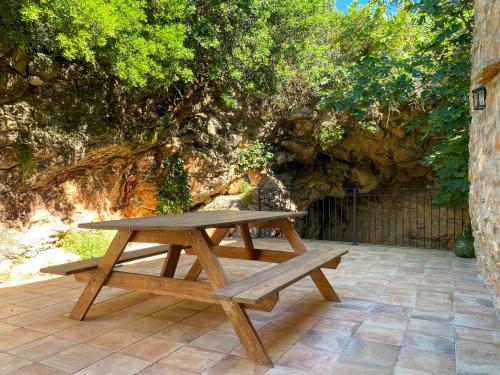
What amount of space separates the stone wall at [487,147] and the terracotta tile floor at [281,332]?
0.42 metres

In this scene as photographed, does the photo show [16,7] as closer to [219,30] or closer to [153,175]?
[219,30]

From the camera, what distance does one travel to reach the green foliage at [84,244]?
5039 millimetres

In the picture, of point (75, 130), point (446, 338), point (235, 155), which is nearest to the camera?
point (446, 338)

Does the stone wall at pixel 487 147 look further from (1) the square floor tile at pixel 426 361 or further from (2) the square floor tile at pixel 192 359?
(2) the square floor tile at pixel 192 359

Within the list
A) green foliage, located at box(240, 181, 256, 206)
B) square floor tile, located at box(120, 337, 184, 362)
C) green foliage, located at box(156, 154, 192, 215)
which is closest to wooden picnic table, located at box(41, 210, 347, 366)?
square floor tile, located at box(120, 337, 184, 362)

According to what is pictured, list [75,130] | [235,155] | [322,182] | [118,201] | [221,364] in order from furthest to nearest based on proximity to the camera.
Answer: [322,182] < [235,155] < [118,201] < [75,130] < [221,364]

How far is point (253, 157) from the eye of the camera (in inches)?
305

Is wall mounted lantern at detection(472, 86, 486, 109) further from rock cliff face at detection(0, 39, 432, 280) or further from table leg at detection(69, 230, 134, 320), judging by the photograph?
rock cliff face at detection(0, 39, 432, 280)

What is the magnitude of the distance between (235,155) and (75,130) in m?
3.49

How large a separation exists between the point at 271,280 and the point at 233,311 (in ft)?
0.96

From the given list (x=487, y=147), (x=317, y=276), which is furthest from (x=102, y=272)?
(x=487, y=147)

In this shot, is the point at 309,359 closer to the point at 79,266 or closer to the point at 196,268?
the point at 196,268

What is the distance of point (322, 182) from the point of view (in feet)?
31.1

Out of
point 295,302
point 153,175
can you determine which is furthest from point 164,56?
point 295,302
